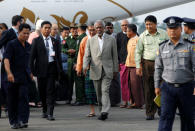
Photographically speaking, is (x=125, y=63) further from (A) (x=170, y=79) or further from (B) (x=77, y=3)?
(A) (x=170, y=79)

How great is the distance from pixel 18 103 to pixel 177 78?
128 inches

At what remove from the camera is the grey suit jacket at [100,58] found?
10352 millimetres

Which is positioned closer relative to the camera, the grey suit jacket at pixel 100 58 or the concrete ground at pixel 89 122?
the concrete ground at pixel 89 122

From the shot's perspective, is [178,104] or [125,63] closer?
[178,104]

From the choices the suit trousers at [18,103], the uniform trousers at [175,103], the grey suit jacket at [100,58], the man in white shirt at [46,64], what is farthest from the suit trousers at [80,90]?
the uniform trousers at [175,103]

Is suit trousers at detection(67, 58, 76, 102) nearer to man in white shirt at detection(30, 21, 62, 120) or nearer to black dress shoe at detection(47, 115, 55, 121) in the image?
man in white shirt at detection(30, 21, 62, 120)

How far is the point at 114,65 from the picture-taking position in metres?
10.4

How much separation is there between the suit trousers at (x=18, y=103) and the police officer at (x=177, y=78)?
2.86m

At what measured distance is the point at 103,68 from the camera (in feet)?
33.9

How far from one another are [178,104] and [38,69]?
13.0ft

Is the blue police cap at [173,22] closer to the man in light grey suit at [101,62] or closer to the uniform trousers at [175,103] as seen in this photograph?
the uniform trousers at [175,103]

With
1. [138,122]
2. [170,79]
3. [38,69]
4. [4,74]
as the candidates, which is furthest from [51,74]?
[170,79]

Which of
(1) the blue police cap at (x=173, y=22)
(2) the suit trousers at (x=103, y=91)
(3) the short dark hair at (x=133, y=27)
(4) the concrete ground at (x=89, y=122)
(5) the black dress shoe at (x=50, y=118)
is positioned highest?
(1) the blue police cap at (x=173, y=22)

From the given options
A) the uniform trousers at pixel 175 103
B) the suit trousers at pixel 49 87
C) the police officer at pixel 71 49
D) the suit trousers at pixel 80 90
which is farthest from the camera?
the police officer at pixel 71 49
